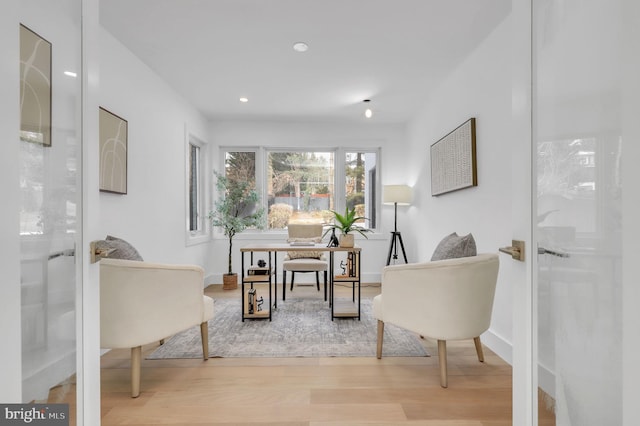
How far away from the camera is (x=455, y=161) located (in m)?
3.14

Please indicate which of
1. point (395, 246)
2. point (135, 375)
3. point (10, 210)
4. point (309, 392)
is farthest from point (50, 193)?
point (395, 246)

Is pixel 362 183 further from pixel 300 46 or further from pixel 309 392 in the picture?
pixel 309 392

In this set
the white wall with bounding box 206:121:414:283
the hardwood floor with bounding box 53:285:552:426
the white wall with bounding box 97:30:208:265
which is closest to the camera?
the hardwood floor with bounding box 53:285:552:426

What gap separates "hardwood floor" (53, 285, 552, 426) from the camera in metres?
1.66

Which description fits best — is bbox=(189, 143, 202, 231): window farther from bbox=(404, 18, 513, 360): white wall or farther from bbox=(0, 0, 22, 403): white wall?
bbox=(0, 0, 22, 403): white wall

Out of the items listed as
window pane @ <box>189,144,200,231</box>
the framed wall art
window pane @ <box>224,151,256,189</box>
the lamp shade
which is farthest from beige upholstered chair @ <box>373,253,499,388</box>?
window pane @ <box>224,151,256,189</box>

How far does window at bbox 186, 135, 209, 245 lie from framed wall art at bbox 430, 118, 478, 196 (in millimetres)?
3241

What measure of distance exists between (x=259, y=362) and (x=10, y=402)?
161cm

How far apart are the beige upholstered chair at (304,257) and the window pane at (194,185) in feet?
4.80

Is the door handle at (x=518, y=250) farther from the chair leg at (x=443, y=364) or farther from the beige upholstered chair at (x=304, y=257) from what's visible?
the beige upholstered chair at (x=304, y=257)

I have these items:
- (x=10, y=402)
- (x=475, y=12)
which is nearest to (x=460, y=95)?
(x=475, y=12)

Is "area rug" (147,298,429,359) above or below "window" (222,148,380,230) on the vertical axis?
below

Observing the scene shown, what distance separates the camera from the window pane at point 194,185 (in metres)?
4.63

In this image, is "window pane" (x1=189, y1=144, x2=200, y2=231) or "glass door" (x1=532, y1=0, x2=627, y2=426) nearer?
"glass door" (x1=532, y1=0, x2=627, y2=426)
